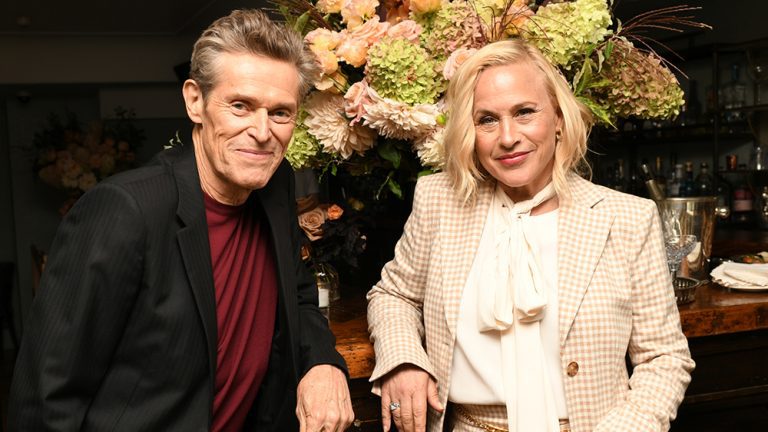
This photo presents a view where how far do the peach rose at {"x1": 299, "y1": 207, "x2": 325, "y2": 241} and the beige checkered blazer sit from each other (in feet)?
1.13

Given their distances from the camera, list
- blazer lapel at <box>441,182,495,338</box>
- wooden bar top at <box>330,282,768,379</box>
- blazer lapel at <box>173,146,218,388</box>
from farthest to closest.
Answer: wooden bar top at <box>330,282,768,379</box>
blazer lapel at <box>441,182,495,338</box>
blazer lapel at <box>173,146,218,388</box>

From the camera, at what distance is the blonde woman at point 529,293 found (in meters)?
1.50

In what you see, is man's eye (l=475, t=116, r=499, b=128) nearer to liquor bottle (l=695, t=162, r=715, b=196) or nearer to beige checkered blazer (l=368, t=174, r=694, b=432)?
beige checkered blazer (l=368, t=174, r=694, b=432)

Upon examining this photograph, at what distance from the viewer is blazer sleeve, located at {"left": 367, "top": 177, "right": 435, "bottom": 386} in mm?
1625

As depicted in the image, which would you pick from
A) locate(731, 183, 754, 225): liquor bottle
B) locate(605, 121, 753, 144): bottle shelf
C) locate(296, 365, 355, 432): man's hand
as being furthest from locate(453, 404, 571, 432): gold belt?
locate(731, 183, 754, 225): liquor bottle

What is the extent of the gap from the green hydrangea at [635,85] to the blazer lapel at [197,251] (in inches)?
42.7

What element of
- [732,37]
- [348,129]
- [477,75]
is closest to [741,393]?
[477,75]

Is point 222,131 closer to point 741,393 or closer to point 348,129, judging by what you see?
point 348,129

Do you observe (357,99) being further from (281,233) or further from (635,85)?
(635,85)

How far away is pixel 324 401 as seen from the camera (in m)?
1.50

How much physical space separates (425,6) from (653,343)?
93 cm

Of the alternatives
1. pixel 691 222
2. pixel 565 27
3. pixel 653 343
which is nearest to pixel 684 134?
pixel 691 222

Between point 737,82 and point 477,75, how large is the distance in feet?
15.7

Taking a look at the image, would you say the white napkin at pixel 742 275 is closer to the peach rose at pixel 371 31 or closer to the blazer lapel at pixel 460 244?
the blazer lapel at pixel 460 244
